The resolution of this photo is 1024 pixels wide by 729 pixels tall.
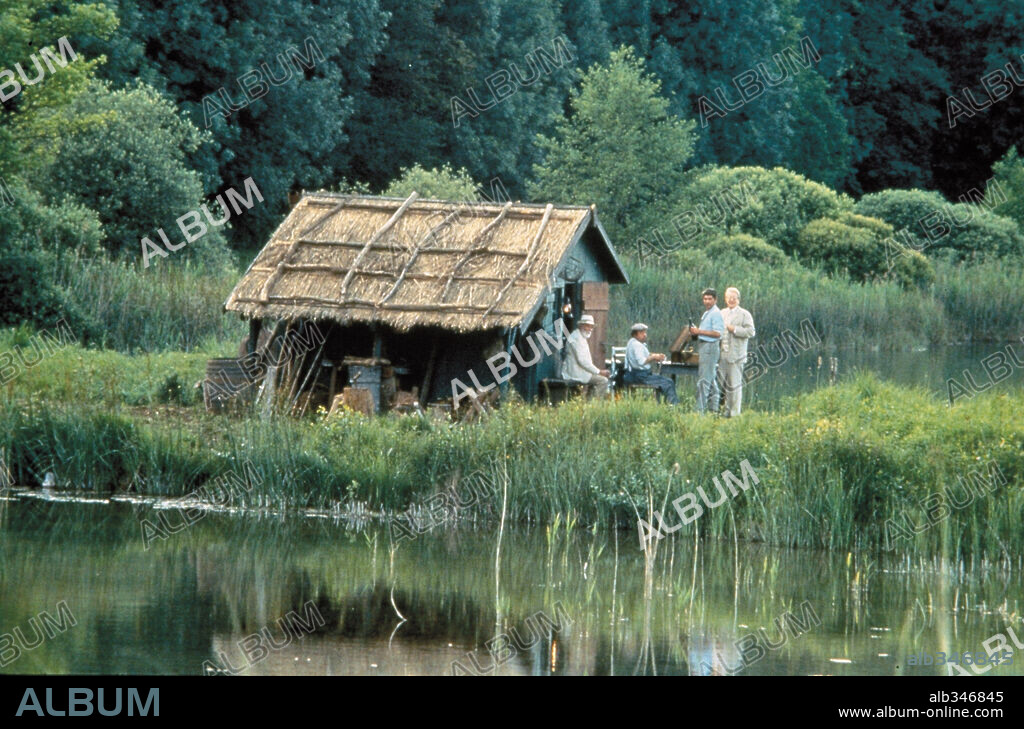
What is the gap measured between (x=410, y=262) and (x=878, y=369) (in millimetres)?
13783

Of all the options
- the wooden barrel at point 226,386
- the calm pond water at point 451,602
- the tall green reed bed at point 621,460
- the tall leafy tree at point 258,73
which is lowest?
the calm pond water at point 451,602

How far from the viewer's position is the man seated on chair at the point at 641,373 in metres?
20.7

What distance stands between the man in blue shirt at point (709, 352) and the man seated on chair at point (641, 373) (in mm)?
434

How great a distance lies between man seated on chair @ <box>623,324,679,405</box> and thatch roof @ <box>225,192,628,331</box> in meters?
1.56

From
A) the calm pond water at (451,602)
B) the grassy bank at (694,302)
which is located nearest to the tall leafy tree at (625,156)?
the grassy bank at (694,302)

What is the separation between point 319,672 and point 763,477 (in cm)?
615

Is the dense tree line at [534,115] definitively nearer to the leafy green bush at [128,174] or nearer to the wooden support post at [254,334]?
the leafy green bush at [128,174]

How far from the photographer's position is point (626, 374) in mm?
20875

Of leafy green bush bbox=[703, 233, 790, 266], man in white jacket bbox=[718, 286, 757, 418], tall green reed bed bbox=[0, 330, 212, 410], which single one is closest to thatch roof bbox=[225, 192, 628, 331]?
tall green reed bed bbox=[0, 330, 212, 410]

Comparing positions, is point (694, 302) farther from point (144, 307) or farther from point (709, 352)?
point (709, 352)

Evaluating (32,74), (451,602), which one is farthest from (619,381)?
(32,74)

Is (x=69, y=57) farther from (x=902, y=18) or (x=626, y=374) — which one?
(x=902, y=18)

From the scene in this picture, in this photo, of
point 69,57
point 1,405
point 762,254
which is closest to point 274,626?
point 1,405

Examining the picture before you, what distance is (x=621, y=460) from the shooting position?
1655 centimetres
